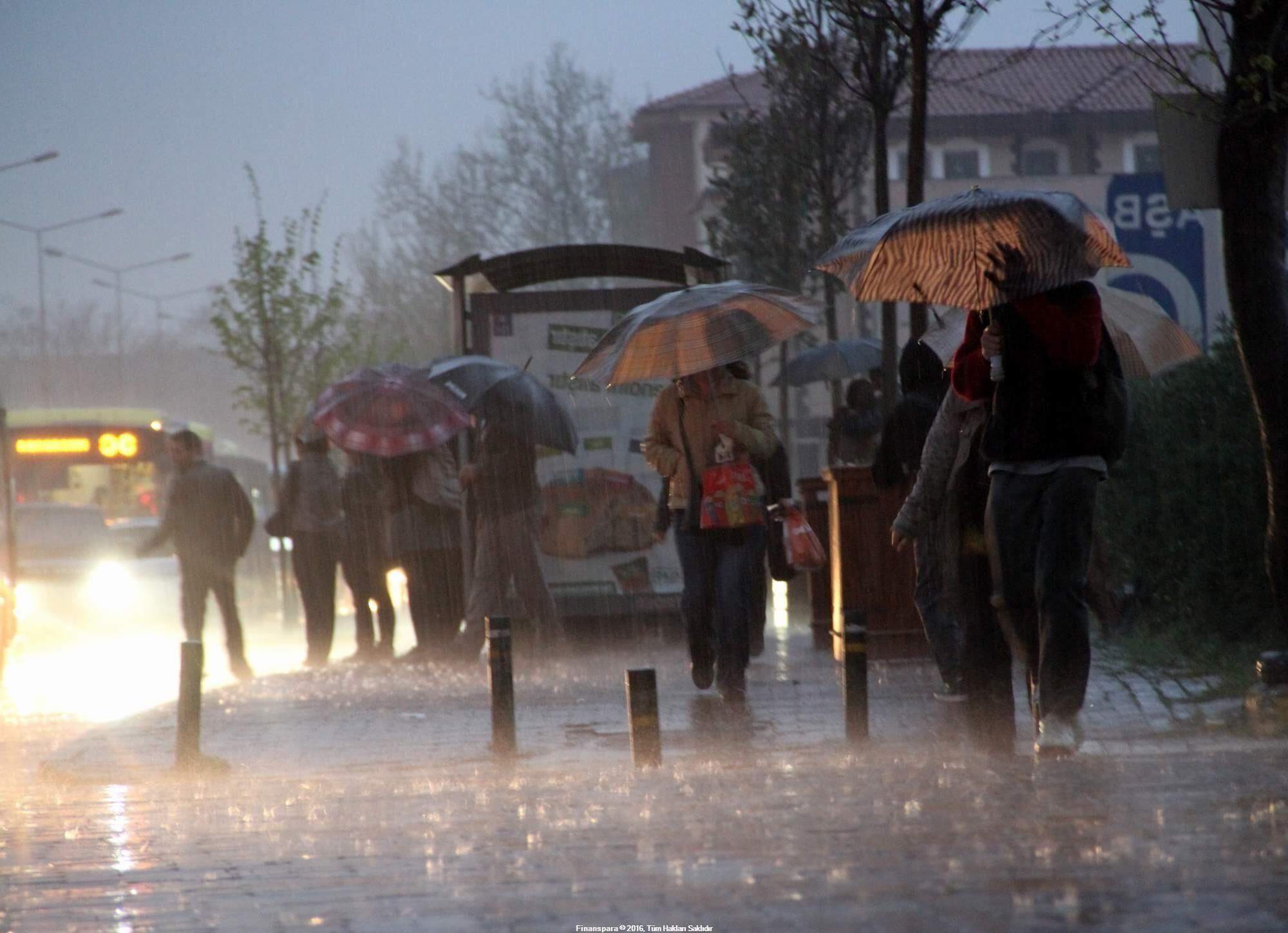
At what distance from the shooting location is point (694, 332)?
34.6 feet

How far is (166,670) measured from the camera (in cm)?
1788

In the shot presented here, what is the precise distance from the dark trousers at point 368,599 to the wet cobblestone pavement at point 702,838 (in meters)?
6.39

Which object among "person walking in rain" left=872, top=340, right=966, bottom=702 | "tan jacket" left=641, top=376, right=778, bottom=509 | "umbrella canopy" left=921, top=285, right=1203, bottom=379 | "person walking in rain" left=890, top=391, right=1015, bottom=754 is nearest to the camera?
"person walking in rain" left=890, top=391, right=1015, bottom=754

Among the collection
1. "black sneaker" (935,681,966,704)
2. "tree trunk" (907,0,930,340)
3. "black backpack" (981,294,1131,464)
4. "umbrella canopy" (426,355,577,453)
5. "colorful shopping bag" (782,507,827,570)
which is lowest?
"black sneaker" (935,681,966,704)

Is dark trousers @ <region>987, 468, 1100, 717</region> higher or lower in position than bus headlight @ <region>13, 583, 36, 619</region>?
higher

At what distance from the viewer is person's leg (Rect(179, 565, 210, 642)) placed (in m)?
15.5

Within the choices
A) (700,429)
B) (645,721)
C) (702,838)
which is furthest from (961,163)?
(702,838)

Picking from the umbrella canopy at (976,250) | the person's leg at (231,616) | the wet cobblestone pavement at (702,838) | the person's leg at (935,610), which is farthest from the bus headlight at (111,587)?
the umbrella canopy at (976,250)

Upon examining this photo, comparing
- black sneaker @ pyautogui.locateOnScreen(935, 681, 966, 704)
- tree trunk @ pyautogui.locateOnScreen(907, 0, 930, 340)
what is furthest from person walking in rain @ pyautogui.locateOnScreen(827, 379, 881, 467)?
black sneaker @ pyautogui.locateOnScreen(935, 681, 966, 704)

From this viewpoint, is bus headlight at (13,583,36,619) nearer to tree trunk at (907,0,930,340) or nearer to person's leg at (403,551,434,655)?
person's leg at (403,551,434,655)

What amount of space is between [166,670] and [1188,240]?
10316 mm

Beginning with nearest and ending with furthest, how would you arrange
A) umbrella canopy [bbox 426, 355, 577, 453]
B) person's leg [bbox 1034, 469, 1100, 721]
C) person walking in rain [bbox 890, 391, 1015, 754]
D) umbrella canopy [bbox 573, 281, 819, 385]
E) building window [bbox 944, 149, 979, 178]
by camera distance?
person's leg [bbox 1034, 469, 1100, 721] < person walking in rain [bbox 890, 391, 1015, 754] < umbrella canopy [bbox 573, 281, 819, 385] < umbrella canopy [bbox 426, 355, 577, 453] < building window [bbox 944, 149, 979, 178]

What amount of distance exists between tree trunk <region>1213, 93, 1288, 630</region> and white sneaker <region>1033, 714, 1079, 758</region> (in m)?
2.48

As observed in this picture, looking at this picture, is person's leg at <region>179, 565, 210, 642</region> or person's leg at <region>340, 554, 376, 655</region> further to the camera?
person's leg at <region>340, 554, 376, 655</region>
